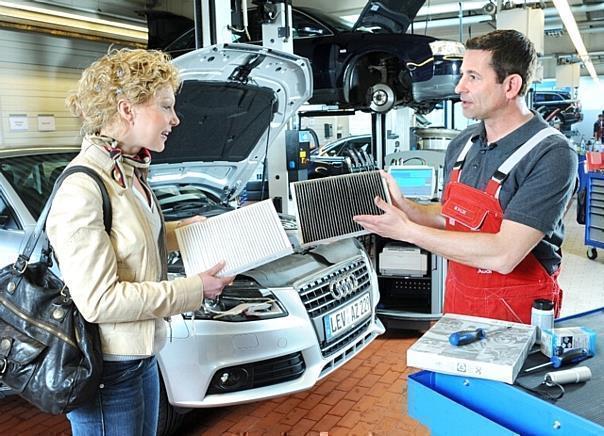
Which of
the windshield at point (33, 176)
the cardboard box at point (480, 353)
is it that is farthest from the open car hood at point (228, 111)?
the cardboard box at point (480, 353)

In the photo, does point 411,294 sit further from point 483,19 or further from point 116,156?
point 483,19

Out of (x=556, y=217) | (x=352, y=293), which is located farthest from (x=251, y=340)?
(x=556, y=217)

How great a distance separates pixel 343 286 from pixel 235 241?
1390 mm

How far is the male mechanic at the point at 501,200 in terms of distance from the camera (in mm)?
1604

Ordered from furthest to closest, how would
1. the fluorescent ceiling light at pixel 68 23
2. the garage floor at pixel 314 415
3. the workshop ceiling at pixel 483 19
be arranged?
the workshop ceiling at pixel 483 19 → the fluorescent ceiling light at pixel 68 23 → the garage floor at pixel 314 415

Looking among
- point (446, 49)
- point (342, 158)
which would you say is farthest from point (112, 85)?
point (342, 158)

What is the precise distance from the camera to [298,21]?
20.4 feet

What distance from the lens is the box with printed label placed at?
1.29m

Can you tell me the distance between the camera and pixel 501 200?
1.72 m

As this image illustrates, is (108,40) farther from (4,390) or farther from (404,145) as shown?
(4,390)

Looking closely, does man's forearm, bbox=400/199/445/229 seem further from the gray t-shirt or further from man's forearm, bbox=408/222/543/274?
man's forearm, bbox=408/222/543/274

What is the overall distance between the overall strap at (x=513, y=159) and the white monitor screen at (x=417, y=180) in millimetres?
2426

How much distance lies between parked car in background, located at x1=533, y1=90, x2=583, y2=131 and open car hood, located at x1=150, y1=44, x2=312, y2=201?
37.1ft

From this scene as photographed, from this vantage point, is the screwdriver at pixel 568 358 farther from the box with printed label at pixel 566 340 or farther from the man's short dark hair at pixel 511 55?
the man's short dark hair at pixel 511 55
